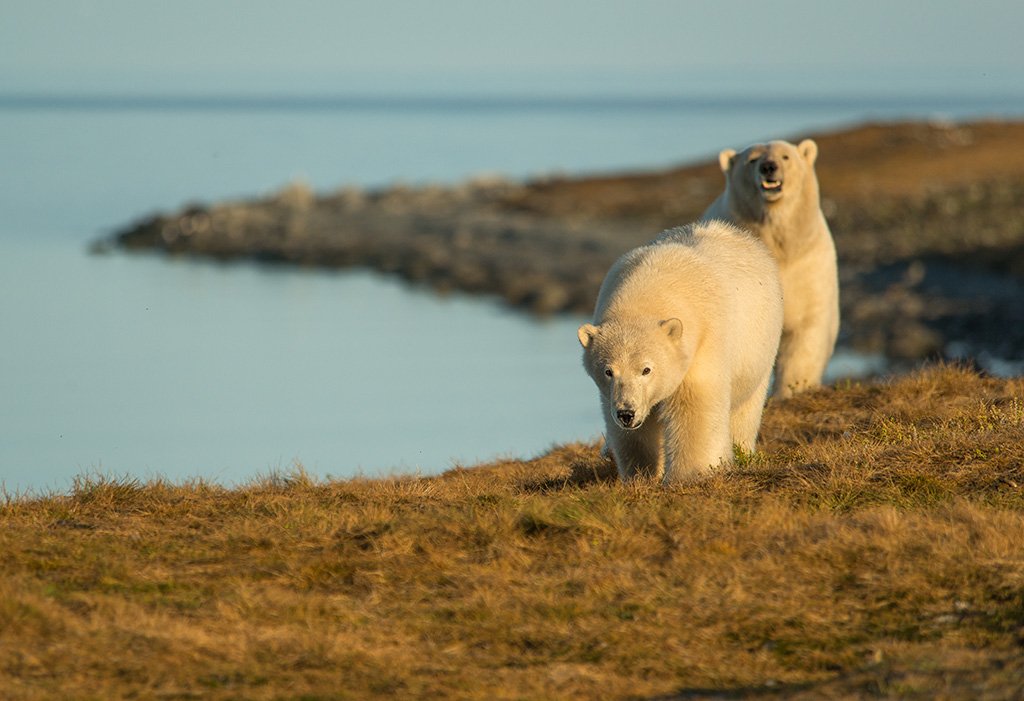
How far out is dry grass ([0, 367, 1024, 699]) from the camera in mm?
5137

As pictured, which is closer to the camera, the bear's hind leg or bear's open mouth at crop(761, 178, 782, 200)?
the bear's hind leg

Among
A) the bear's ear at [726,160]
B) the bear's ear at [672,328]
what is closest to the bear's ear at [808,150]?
the bear's ear at [726,160]

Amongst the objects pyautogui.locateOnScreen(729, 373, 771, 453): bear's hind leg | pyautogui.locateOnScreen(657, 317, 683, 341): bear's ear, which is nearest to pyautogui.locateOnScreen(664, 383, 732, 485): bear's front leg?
pyautogui.locateOnScreen(657, 317, 683, 341): bear's ear

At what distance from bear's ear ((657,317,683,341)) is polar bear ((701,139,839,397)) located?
3.99 meters

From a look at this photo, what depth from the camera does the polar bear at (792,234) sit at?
1127 centimetres

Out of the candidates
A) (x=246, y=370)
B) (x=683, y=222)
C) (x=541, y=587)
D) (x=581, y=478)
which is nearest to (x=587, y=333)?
(x=581, y=478)

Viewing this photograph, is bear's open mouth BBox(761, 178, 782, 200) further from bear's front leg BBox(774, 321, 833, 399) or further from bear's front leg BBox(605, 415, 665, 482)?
bear's front leg BBox(605, 415, 665, 482)

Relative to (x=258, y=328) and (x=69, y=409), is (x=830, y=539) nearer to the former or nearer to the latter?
(x=69, y=409)

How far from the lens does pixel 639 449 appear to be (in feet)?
27.0

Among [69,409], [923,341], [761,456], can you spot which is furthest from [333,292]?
[761,456]

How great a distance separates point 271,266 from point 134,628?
35.1m

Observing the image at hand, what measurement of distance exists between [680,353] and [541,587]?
2065mm

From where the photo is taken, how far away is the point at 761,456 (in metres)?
8.23

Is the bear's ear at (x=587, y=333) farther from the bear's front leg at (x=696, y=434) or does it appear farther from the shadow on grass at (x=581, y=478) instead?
the shadow on grass at (x=581, y=478)
